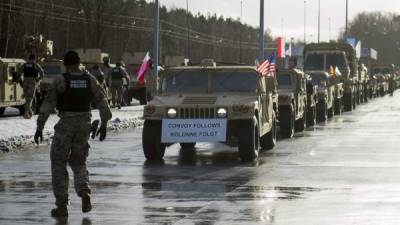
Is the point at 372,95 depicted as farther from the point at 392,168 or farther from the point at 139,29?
the point at 392,168

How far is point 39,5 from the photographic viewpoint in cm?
7988

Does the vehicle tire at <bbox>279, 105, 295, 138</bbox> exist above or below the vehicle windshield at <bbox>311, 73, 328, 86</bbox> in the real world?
below

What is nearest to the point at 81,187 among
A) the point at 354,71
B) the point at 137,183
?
the point at 137,183

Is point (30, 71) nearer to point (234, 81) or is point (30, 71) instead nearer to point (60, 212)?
point (234, 81)

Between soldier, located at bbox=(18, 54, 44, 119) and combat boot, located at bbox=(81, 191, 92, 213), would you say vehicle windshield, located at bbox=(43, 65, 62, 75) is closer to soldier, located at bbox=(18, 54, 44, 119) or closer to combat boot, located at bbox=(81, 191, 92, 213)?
soldier, located at bbox=(18, 54, 44, 119)

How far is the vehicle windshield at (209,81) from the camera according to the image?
2059cm

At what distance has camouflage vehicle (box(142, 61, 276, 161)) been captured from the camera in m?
19.3

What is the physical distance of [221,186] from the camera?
15.2 metres

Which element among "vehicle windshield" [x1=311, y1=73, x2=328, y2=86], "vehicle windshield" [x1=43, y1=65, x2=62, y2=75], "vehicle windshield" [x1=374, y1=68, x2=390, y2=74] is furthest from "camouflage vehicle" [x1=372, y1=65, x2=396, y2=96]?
"vehicle windshield" [x1=43, y1=65, x2=62, y2=75]

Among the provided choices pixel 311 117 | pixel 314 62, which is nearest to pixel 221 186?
pixel 311 117

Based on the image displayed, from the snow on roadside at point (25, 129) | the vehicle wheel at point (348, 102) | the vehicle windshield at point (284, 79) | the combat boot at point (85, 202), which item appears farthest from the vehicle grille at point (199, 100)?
the vehicle wheel at point (348, 102)

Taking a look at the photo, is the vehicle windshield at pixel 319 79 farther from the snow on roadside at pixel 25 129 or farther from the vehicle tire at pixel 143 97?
the vehicle tire at pixel 143 97

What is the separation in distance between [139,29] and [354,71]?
59.0 metres

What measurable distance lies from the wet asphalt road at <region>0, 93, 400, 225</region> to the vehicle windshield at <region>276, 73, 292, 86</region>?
6.77 metres
